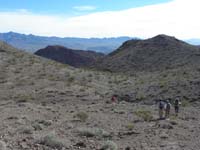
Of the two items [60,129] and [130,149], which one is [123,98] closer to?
[60,129]

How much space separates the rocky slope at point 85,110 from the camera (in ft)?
69.2

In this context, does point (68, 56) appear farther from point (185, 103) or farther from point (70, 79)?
point (185, 103)

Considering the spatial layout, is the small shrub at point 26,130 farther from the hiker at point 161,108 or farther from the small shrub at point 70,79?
the small shrub at point 70,79

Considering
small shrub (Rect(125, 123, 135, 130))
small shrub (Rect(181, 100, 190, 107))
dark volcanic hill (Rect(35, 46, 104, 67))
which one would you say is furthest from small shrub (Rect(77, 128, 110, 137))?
dark volcanic hill (Rect(35, 46, 104, 67))

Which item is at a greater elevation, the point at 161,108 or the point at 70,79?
the point at 161,108

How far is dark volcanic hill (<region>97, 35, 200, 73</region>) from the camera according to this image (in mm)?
88125

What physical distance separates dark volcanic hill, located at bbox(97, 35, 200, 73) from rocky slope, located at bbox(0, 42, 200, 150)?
82.6 ft

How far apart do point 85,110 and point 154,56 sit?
64.2m

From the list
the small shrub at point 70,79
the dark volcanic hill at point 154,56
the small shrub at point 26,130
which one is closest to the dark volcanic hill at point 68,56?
the dark volcanic hill at point 154,56

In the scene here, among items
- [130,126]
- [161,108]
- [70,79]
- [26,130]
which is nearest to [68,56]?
[70,79]

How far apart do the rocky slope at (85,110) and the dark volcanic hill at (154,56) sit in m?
25.2

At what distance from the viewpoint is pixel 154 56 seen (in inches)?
3907

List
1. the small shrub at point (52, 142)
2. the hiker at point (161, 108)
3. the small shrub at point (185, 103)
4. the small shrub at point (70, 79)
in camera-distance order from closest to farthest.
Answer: the small shrub at point (52, 142), the hiker at point (161, 108), the small shrub at point (185, 103), the small shrub at point (70, 79)

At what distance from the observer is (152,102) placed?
45406 mm
